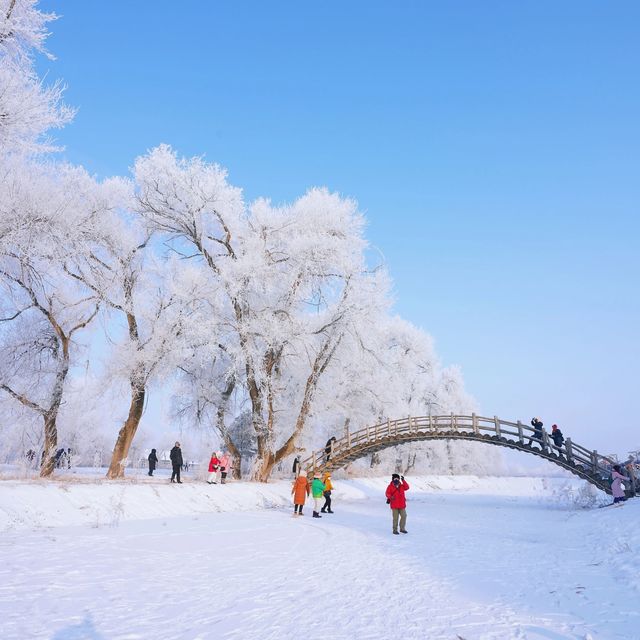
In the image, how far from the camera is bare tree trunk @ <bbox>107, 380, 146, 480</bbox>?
18.5 metres

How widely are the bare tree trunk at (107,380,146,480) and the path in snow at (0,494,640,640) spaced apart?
7035mm

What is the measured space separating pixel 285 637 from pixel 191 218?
61.2 feet

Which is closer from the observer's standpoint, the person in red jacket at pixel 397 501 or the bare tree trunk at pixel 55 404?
the person in red jacket at pixel 397 501

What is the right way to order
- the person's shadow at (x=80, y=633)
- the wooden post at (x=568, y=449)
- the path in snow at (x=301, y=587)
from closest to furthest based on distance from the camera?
the person's shadow at (x=80, y=633)
the path in snow at (x=301, y=587)
the wooden post at (x=568, y=449)

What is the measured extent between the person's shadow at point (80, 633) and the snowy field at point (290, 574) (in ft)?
0.06

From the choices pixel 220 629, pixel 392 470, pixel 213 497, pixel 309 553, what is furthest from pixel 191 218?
pixel 392 470

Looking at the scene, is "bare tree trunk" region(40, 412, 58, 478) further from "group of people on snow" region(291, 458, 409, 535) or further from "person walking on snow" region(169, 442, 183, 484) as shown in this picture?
"group of people on snow" region(291, 458, 409, 535)

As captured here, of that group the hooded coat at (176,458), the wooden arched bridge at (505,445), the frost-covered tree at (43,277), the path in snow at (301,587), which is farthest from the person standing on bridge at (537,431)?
the frost-covered tree at (43,277)

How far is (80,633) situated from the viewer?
4.55 metres

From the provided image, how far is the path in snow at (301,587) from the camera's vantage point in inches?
193

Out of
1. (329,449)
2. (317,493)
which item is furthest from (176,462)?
(329,449)

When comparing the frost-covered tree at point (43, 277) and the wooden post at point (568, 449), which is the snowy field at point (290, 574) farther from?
the wooden post at point (568, 449)

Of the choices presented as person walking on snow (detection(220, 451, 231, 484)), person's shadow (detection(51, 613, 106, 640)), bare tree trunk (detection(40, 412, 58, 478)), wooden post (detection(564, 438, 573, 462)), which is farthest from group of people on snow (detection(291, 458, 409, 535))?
wooden post (detection(564, 438, 573, 462))

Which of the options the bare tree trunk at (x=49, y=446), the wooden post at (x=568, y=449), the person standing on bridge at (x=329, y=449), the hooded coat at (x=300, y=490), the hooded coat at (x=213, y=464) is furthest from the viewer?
the person standing on bridge at (x=329, y=449)
